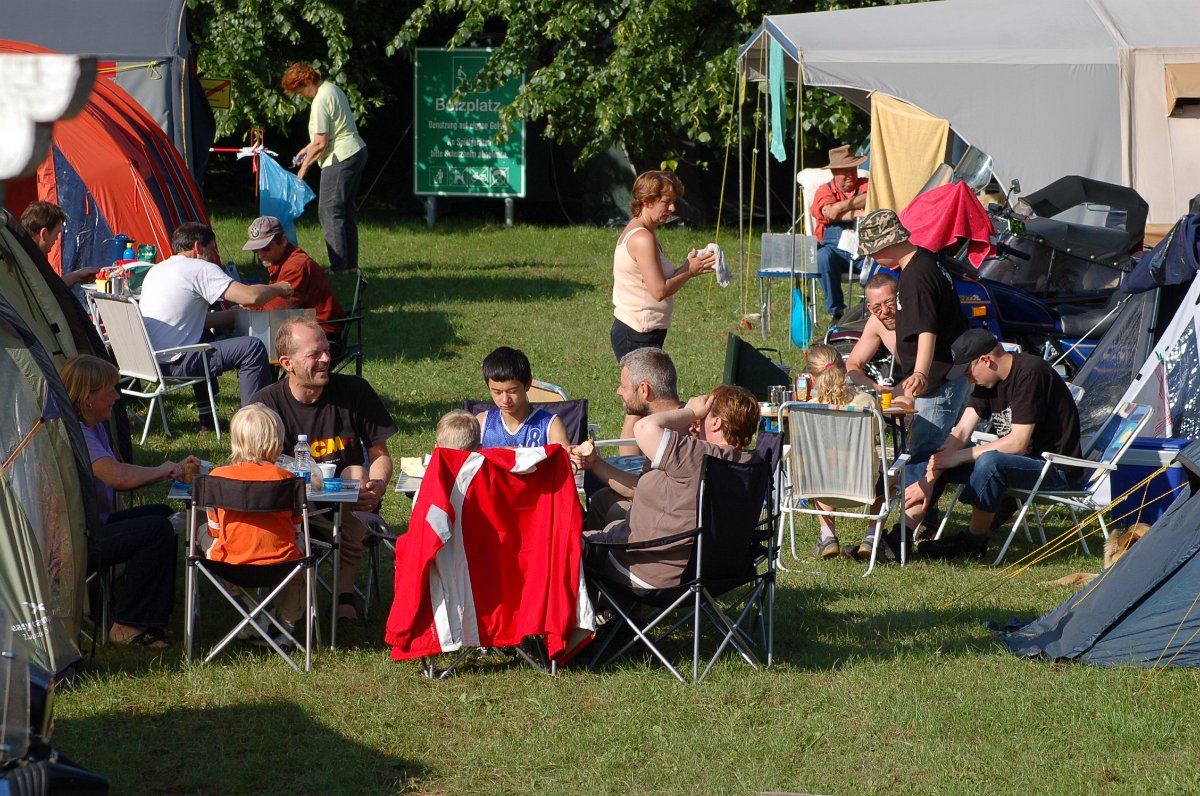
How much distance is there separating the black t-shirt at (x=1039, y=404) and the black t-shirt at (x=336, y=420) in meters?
2.88

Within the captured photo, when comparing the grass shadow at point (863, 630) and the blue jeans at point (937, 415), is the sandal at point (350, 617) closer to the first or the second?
the grass shadow at point (863, 630)

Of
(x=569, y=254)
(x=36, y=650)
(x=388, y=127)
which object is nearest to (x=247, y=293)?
(x=36, y=650)

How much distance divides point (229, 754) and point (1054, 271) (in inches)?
295

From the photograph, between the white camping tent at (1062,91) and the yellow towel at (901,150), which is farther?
the white camping tent at (1062,91)

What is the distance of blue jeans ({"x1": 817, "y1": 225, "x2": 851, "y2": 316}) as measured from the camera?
460 inches

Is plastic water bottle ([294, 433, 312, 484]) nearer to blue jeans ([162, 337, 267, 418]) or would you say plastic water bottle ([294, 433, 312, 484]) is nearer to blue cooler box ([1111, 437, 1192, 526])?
blue jeans ([162, 337, 267, 418])

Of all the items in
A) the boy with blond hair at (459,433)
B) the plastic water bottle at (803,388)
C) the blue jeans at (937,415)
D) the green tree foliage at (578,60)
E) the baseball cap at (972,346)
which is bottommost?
the blue jeans at (937,415)

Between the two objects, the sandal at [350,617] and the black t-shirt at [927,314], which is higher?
the black t-shirt at [927,314]

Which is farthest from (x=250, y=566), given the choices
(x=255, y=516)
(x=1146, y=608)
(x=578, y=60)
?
(x=578, y=60)

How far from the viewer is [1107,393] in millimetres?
7918

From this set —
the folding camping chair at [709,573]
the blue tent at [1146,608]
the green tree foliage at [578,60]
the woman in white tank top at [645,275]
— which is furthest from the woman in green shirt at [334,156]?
the blue tent at [1146,608]

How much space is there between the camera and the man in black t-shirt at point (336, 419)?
5.38m

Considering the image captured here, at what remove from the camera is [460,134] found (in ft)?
59.1

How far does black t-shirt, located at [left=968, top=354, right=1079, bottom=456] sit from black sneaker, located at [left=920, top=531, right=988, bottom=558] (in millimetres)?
474
